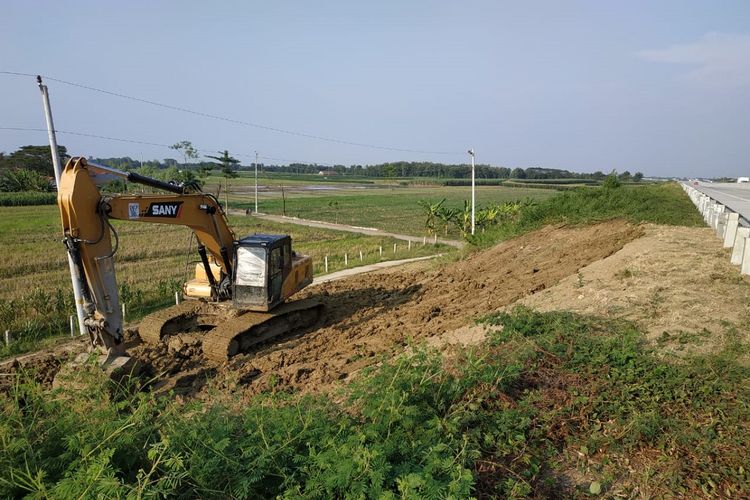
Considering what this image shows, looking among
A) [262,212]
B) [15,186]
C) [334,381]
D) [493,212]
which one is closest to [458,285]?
[334,381]

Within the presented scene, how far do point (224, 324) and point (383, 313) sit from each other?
4.22 m

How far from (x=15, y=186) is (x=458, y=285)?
6704 cm

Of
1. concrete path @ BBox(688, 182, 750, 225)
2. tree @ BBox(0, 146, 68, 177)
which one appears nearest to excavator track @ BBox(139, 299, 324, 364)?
concrete path @ BBox(688, 182, 750, 225)

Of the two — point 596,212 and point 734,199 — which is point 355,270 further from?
point 734,199

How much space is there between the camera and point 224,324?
11.0 metres

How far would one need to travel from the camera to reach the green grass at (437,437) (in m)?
4.02

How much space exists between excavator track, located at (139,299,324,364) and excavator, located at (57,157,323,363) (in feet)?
0.07

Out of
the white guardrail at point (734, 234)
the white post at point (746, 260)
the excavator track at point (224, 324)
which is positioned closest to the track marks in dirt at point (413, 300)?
the excavator track at point (224, 324)

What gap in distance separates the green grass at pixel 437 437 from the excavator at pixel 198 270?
1.86 meters

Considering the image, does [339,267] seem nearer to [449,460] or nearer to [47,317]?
[47,317]

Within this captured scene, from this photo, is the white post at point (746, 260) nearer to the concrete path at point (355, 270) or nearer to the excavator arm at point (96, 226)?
the excavator arm at point (96, 226)

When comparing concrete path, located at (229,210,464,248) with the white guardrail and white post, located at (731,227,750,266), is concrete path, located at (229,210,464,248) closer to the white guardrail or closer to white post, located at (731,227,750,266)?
the white guardrail

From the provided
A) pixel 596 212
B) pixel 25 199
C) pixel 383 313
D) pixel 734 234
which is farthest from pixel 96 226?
pixel 25 199

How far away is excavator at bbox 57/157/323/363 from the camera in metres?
8.02
